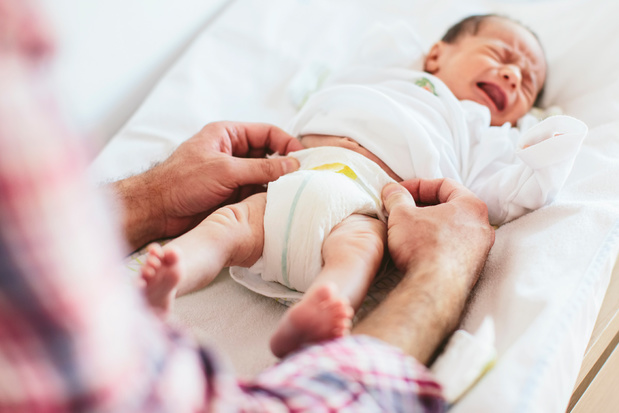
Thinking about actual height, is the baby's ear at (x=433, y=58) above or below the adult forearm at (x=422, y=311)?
above

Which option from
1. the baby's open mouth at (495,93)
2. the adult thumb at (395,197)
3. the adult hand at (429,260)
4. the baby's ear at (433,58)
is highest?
the baby's ear at (433,58)

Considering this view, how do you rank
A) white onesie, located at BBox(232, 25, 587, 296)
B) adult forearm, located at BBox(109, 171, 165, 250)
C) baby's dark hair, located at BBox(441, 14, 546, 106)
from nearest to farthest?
white onesie, located at BBox(232, 25, 587, 296), adult forearm, located at BBox(109, 171, 165, 250), baby's dark hair, located at BBox(441, 14, 546, 106)

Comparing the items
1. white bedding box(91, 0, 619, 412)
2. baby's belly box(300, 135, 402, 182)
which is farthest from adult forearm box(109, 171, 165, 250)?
baby's belly box(300, 135, 402, 182)

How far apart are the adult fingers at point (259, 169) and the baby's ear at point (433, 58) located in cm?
57

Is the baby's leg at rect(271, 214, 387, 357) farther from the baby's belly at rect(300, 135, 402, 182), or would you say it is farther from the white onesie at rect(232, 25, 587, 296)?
the baby's belly at rect(300, 135, 402, 182)

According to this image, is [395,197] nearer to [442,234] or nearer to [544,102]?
[442,234]

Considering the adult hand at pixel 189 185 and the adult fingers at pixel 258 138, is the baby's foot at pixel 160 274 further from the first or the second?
the adult fingers at pixel 258 138

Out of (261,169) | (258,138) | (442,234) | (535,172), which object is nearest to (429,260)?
(442,234)

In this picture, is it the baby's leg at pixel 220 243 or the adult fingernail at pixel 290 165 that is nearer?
the baby's leg at pixel 220 243

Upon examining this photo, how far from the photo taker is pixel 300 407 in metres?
0.45

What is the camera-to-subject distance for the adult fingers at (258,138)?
1087mm

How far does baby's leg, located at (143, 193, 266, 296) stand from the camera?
71 centimetres

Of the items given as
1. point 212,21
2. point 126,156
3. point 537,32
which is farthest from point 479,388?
point 212,21

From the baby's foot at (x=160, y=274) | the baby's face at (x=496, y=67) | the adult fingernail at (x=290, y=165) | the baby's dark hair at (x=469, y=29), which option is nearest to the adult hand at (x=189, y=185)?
the adult fingernail at (x=290, y=165)
